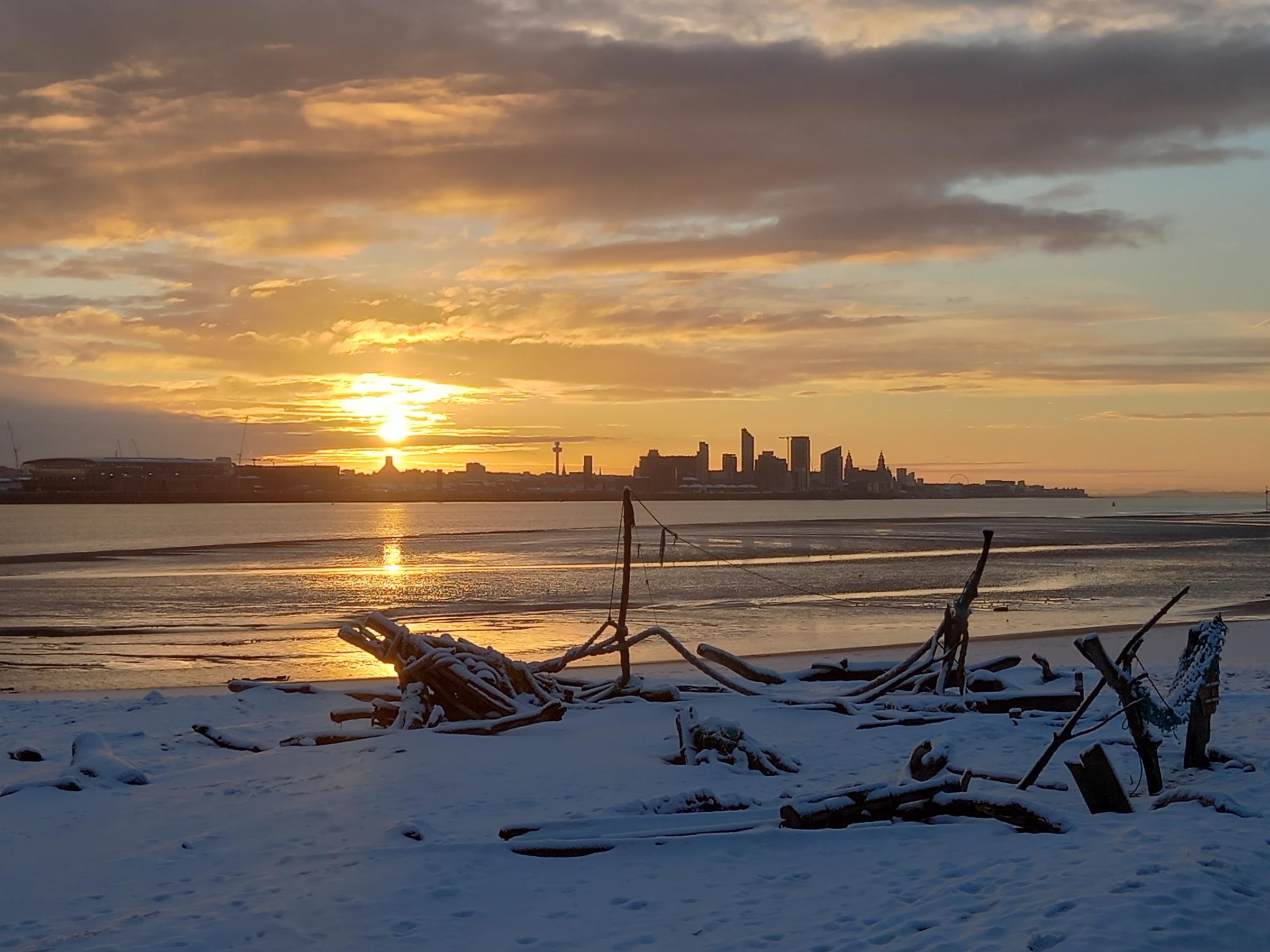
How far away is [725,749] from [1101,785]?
12.4 ft

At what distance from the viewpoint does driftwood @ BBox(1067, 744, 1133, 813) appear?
7.89 m

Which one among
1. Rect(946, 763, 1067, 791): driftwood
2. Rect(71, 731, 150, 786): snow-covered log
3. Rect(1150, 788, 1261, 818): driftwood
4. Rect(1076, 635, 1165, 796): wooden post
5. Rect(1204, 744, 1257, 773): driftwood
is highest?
Rect(1076, 635, 1165, 796): wooden post

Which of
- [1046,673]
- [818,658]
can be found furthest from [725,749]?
[818,658]

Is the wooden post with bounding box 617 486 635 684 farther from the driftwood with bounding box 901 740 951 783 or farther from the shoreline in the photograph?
the driftwood with bounding box 901 740 951 783

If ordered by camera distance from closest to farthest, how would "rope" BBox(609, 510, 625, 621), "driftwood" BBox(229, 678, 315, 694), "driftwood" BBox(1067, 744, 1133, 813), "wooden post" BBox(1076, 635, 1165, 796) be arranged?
1. "driftwood" BBox(1067, 744, 1133, 813)
2. "wooden post" BBox(1076, 635, 1165, 796)
3. "driftwood" BBox(229, 678, 315, 694)
4. "rope" BBox(609, 510, 625, 621)

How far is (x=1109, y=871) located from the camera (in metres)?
6.45

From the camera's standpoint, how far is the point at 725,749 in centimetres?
1070

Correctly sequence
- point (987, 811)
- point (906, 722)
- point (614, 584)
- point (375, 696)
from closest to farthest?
point (987, 811) < point (906, 722) < point (375, 696) < point (614, 584)

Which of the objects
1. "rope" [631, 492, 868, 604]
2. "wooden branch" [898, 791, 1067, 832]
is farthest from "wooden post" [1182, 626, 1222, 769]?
"rope" [631, 492, 868, 604]

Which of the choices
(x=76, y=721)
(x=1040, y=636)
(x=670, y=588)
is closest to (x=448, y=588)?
(x=670, y=588)

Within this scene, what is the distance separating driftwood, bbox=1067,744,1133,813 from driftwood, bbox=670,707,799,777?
3109mm

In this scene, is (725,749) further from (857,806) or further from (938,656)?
(938,656)

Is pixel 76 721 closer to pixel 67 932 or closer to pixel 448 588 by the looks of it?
pixel 67 932

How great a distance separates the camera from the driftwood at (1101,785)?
7891mm
